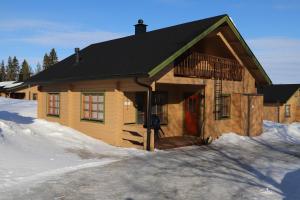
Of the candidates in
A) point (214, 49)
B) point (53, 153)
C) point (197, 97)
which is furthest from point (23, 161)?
point (214, 49)

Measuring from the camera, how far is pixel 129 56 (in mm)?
16562

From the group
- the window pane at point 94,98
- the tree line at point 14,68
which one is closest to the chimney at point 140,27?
the window pane at point 94,98

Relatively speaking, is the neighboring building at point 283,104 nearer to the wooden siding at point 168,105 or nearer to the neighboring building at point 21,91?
the wooden siding at point 168,105

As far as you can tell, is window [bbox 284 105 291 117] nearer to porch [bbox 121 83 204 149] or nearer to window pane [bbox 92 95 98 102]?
porch [bbox 121 83 204 149]

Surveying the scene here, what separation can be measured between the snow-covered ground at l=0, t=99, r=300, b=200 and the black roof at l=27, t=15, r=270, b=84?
3.03m

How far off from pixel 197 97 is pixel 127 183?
30.6 ft

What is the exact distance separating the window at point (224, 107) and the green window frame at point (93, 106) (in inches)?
227

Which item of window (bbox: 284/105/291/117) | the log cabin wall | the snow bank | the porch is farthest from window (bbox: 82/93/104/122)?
window (bbox: 284/105/291/117)

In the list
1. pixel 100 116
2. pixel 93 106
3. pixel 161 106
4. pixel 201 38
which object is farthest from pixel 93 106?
pixel 201 38

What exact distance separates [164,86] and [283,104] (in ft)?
80.4

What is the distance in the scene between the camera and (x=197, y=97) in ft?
58.2

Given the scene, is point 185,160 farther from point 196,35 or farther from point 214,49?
point 214,49

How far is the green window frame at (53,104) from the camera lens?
781 inches

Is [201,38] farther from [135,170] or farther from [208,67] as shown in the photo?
[135,170]
